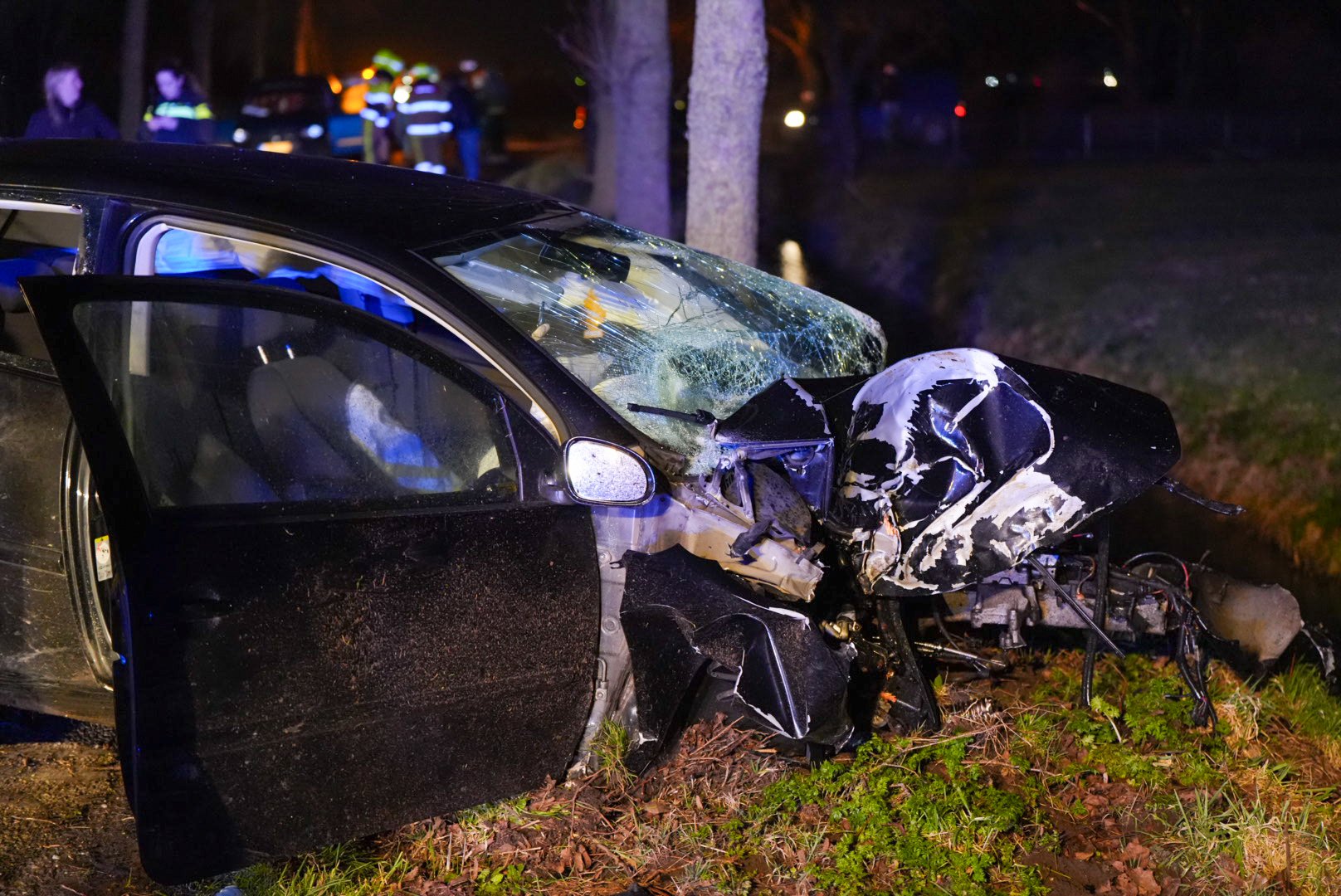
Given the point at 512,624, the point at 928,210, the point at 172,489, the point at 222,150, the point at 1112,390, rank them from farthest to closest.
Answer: the point at 928,210, the point at 222,150, the point at 1112,390, the point at 512,624, the point at 172,489

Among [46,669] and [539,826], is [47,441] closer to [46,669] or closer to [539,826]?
[46,669]

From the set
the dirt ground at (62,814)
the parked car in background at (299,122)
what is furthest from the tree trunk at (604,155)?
the dirt ground at (62,814)

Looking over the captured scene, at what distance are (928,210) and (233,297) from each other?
13611 mm

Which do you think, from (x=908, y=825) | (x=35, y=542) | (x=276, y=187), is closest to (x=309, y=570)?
(x=35, y=542)

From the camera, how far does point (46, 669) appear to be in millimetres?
3240

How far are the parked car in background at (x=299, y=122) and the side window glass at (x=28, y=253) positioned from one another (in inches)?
590

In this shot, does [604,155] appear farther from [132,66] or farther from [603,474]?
[603,474]

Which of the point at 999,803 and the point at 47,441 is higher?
the point at 47,441

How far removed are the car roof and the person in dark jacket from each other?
4187 mm

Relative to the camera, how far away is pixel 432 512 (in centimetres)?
291

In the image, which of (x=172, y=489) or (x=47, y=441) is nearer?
(x=172, y=489)

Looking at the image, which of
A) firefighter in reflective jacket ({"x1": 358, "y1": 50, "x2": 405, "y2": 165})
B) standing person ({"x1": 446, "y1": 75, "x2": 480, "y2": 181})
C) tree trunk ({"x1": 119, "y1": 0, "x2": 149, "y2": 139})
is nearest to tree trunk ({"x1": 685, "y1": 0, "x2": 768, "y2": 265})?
standing person ({"x1": 446, "y1": 75, "x2": 480, "y2": 181})

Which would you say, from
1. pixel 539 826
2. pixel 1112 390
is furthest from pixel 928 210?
pixel 539 826

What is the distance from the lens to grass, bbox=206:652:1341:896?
121 inches
